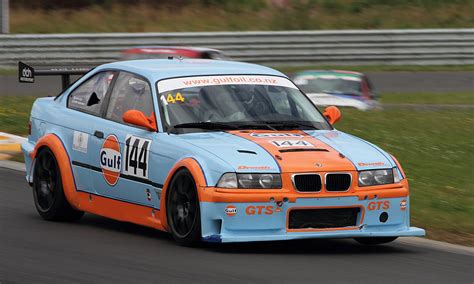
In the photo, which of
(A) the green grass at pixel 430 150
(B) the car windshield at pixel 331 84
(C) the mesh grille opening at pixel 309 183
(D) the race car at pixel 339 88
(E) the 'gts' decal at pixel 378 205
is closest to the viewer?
(C) the mesh grille opening at pixel 309 183

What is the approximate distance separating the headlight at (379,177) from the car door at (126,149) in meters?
1.50

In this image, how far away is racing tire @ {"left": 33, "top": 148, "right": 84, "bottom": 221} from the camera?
9.65 metres

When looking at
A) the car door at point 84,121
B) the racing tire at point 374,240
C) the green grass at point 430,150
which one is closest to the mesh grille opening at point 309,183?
the racing tire at point 374,240

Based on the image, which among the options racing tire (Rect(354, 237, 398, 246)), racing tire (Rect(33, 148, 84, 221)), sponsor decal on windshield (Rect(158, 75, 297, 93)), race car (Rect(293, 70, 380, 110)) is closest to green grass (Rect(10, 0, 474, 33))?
race car (Rect(293, 70, 380, 110))

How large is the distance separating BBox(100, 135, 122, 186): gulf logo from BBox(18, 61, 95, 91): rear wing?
5.46ft

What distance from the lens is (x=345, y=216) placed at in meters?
8.14

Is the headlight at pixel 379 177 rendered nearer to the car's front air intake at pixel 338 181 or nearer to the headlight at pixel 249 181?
the car's front air intake at pixel 338 181

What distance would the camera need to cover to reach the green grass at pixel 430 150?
10117 millimetres

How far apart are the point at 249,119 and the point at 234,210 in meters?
1.22

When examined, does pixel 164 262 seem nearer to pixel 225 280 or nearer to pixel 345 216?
pixel 225 280

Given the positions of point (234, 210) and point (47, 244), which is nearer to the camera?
point (234, 210)

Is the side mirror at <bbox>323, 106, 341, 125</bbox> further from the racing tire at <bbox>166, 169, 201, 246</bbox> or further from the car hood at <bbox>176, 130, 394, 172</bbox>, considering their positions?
the racing tire at <bbox>166, 169, 201, 246</bbox>

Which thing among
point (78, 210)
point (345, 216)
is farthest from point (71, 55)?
point (345, 216)

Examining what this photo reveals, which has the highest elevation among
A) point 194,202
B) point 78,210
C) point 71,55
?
point 194,202
